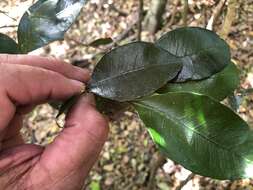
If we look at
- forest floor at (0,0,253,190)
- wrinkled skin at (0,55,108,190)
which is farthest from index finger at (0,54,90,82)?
forest floor at (0,0,253,190)

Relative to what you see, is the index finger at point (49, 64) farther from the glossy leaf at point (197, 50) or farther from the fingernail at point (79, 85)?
the glossy leaf at point (197, 50)

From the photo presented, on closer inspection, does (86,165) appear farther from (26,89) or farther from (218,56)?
(218,56)

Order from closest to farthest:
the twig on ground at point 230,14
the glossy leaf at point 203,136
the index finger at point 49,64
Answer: the glossy leaf at point 203,136, the index finger at point 49,64, the twig on ground at point 230,14

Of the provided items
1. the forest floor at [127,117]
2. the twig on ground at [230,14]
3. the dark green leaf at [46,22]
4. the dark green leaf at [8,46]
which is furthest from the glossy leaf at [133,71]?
the forest floor at [127,117]

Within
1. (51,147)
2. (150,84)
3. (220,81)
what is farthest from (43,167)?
(220,81)

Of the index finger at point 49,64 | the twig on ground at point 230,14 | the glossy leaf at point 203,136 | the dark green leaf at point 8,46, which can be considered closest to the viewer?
the glossy leaf at point 203,136
